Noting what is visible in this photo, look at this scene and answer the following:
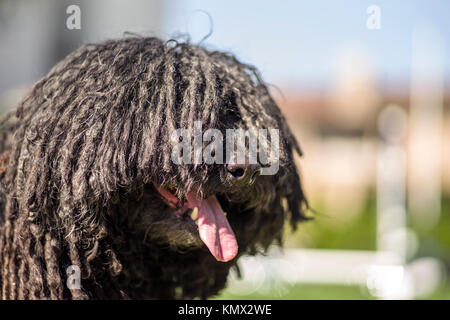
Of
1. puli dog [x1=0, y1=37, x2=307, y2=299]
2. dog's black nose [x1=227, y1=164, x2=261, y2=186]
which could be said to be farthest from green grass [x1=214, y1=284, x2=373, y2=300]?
dog's black nose [x1=227, y1=164, x2=261, y2=186]

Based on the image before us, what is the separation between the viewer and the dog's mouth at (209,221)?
2.04 metres

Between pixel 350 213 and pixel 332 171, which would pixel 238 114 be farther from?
pixel 332 171

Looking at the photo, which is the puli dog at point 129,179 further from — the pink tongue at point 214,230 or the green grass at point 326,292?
the green grass at point 326,292

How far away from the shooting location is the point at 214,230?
80.5 inches

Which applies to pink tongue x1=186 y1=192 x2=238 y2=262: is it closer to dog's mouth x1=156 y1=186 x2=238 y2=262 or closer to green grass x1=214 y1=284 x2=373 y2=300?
dog's mouth x1=156 y1=186 x2=238 y2=262

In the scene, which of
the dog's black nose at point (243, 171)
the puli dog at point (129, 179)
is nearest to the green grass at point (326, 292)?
the puli dog at point (129, 179)

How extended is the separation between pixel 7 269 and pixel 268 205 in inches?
38.7

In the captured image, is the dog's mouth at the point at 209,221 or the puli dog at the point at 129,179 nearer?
the puli dog at the point at 129,179

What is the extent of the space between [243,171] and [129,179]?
357 mm

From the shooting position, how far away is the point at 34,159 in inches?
78.4

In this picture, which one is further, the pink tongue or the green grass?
the green grass

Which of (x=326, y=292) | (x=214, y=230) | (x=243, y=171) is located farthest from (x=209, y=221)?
(x=326, y=292)

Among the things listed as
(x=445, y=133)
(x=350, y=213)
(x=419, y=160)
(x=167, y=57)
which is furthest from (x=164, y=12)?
(x=167, y=57)

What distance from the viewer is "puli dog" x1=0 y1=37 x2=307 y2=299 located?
189cm
